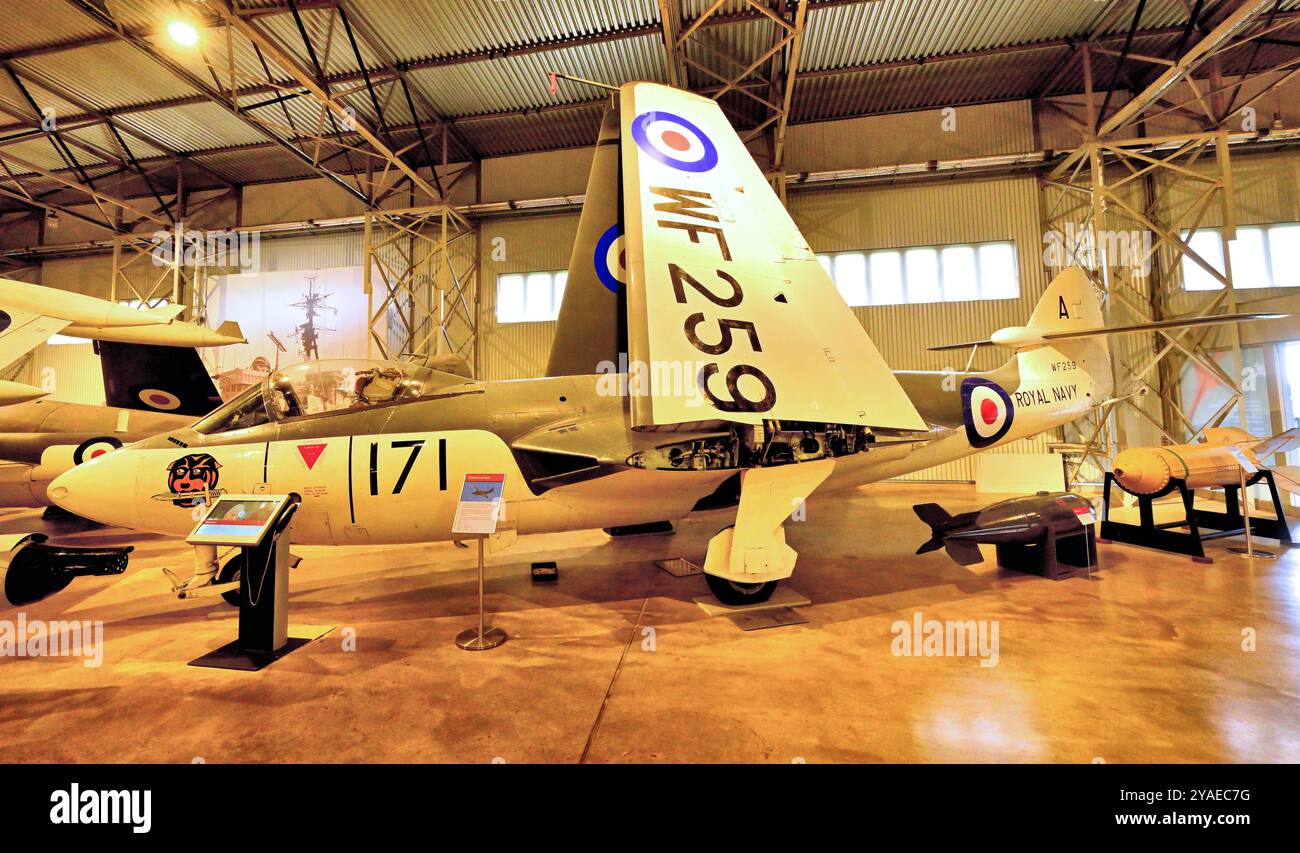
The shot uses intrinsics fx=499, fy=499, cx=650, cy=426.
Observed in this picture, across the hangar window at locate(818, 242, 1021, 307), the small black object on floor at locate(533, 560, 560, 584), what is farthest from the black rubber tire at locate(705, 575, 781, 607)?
the hangar window at locate(818, 242, 1021, 307)


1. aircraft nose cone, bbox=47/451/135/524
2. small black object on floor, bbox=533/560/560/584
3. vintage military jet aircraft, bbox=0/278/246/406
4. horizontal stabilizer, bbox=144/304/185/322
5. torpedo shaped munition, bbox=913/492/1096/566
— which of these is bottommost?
small black object on floor, bbox=533/560/560/584

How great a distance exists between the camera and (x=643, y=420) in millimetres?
3350

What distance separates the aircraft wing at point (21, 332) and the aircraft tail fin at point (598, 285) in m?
4.89

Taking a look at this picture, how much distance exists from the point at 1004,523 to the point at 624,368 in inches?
175

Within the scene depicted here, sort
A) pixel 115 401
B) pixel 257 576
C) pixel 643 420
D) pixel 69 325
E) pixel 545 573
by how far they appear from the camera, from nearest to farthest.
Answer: pixel 643 420, pixel 257 576, pixel 545 573, pixel 69 325, pixel 115 401

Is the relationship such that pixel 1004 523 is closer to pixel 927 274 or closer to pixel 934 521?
pixel 934 521

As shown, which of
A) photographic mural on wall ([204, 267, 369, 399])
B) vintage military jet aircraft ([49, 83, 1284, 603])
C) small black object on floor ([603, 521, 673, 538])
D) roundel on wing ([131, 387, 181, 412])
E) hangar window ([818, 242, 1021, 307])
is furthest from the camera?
photographic mural on wall ([204, 267, 369, 399])

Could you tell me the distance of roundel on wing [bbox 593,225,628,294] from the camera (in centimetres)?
657

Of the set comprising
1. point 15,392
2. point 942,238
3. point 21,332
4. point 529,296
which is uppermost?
point 942,238

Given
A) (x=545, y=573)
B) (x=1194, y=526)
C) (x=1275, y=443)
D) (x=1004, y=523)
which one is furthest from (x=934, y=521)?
(x=1275, y=443)

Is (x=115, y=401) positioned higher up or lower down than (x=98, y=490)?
higher up

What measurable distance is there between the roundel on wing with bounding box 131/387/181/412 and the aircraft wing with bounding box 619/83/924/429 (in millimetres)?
9427

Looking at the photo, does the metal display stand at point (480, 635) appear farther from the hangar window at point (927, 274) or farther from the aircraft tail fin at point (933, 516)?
the hangar window at point (927, 274)

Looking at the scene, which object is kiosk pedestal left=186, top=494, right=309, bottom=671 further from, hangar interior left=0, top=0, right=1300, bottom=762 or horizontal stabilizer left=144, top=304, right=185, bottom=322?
horizontal stabilizer left=144, top=304, right=185, bottom=322
